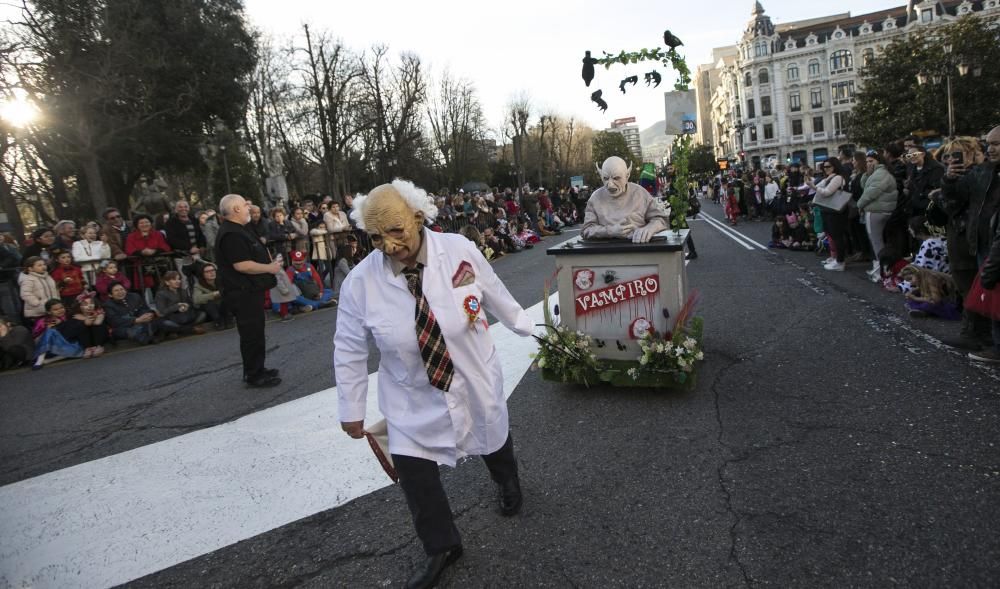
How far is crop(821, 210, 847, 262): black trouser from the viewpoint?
33.6 ft

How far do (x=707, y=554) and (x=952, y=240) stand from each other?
184 inches

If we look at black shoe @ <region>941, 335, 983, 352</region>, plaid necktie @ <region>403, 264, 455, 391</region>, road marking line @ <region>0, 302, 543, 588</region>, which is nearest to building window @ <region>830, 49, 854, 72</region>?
black shoe @ <region>941, 335, 983, 352</region>

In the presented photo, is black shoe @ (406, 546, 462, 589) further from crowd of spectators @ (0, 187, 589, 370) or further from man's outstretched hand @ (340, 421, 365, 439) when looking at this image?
crowd of spectators @ (0, 187, 589, 370)

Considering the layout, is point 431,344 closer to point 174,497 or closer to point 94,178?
point 174,497

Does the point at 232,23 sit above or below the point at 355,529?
above

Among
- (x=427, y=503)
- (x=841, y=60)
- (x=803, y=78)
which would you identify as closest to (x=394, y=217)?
(x=427, y=503)

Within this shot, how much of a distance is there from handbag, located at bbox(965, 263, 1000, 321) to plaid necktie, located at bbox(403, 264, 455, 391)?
4287mm

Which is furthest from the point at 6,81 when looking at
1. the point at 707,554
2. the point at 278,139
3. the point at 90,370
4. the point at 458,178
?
the point at 458,178

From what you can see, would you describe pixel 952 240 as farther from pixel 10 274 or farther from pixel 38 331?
pixel 10 274

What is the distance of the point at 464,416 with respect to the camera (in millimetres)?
2777

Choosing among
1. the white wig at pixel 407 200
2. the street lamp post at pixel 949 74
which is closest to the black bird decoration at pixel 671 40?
the white wig at pixel 407 200

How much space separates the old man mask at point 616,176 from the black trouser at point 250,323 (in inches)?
140

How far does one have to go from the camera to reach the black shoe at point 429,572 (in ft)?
8.62

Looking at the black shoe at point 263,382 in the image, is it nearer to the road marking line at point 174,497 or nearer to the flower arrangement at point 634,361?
the road marking line at point 174,497
